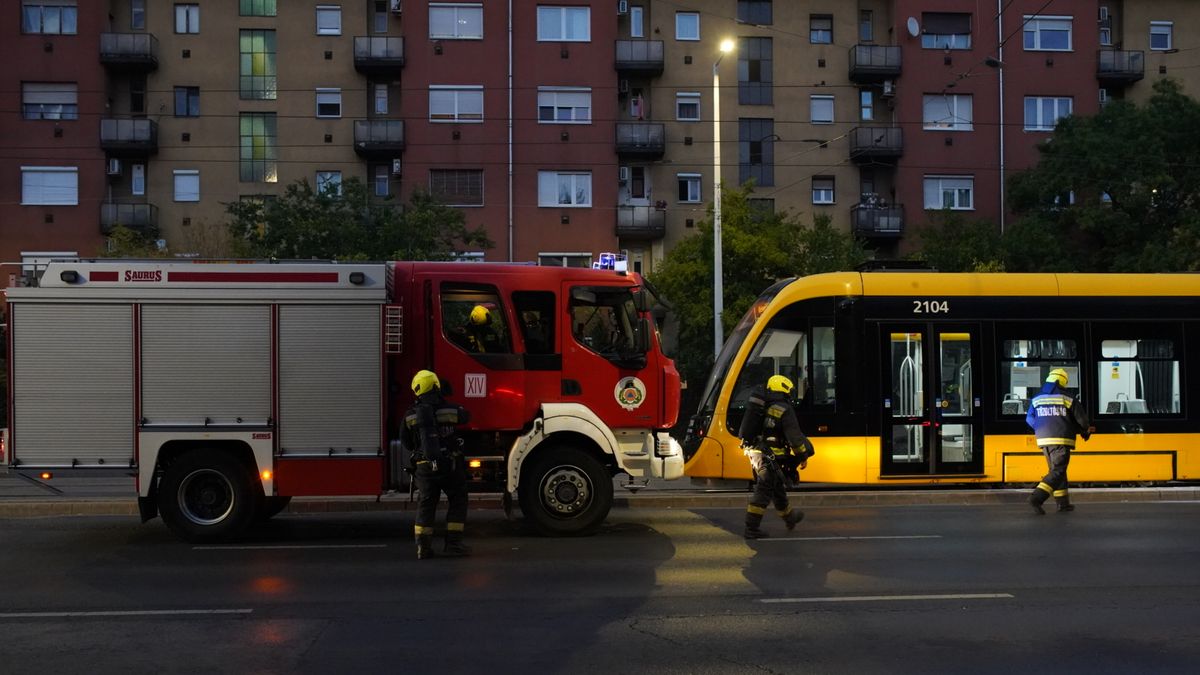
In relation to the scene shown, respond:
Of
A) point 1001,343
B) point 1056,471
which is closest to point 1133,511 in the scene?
point 1056,471

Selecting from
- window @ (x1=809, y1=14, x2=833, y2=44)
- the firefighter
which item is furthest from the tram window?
window @ (x1=809, y1=14, x2=833, y2=44)

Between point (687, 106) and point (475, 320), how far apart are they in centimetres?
3000

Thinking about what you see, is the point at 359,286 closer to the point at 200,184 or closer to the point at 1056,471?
the point at 1056,471

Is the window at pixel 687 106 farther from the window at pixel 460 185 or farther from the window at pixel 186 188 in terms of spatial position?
the window at pixel 186 188

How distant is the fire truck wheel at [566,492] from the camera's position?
1151cm

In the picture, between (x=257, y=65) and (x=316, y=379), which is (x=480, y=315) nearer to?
(x=316, y=379)

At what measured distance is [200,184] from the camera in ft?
128

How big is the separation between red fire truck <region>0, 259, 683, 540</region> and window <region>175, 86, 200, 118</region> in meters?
29.9

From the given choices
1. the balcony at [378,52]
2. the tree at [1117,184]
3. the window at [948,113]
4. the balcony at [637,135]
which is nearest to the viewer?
the tree at [1117,184]

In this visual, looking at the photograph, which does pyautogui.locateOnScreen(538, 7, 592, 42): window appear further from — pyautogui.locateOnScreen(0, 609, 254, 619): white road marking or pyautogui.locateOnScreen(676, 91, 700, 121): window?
pyautogui.locateOnScreen(0, 609, 254, 619): white road marking

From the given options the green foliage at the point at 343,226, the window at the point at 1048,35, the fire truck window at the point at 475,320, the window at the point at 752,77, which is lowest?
the fire truck window at the point at 475,320

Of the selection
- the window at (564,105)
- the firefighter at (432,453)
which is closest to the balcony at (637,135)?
the window at (564,105)

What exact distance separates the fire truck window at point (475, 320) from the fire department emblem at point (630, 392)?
1.27m

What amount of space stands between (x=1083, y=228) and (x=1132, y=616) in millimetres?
33148
